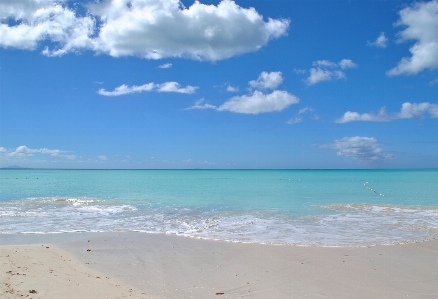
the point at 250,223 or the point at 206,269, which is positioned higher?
the point at 206,269

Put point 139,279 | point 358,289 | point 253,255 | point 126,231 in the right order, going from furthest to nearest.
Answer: point 126,231, point 253,255, point 139,279, point 358,289

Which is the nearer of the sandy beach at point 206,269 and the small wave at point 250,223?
the sandy beach at point 206,269

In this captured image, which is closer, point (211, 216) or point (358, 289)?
point (358, 289)

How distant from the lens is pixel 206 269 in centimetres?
888

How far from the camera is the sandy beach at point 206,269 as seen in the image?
23.4ft

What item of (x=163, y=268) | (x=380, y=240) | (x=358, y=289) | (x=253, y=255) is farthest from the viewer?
(x=380, y=240)

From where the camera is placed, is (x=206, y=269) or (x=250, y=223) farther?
(x=250, y=223)

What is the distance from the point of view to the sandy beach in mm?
7137

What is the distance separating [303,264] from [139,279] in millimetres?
4652

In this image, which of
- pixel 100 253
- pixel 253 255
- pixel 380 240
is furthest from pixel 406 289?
pixel 100 253

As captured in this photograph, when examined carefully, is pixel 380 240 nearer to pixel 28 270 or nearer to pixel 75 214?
pixel 28 270

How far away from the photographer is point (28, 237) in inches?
508

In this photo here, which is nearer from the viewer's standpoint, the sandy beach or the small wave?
the sandy beach

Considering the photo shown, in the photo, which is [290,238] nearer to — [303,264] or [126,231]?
[303,264]
